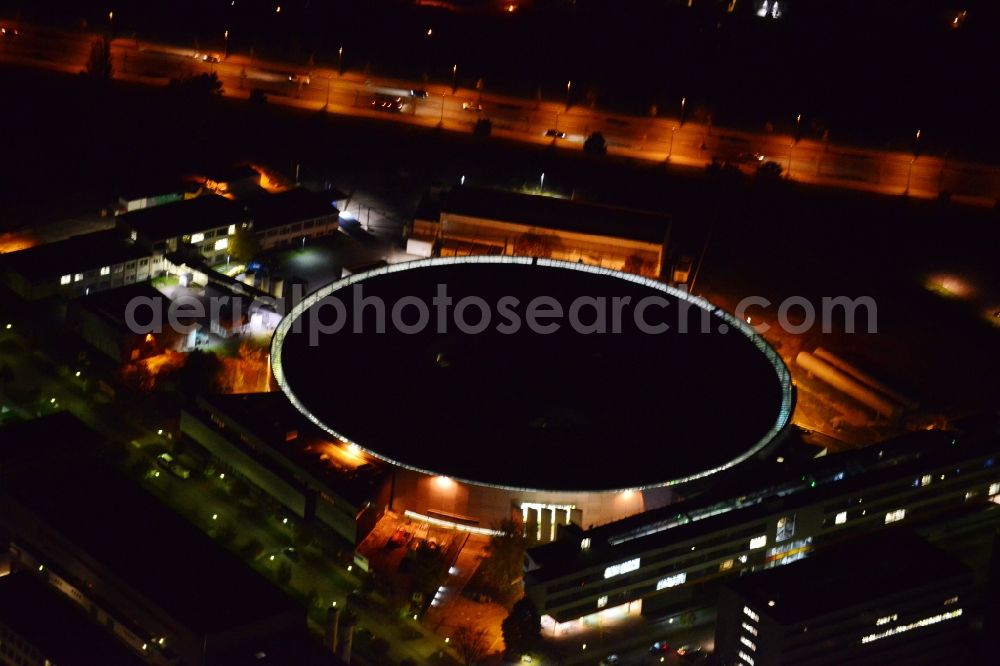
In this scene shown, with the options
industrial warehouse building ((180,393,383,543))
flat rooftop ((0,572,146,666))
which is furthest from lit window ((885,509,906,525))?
flat rooftop ((0,572,146,666))

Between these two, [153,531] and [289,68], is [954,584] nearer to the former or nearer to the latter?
[153,531]

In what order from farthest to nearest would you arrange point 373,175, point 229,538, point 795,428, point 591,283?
point 373,175 < point 591,283 < point 795,428 < point 229,538

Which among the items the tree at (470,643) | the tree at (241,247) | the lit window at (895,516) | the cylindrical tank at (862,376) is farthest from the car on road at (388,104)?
the tree at (470,643)

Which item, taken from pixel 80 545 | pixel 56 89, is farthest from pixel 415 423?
pixel 56 89

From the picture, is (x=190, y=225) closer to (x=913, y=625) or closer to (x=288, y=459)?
(x=288, y=459)

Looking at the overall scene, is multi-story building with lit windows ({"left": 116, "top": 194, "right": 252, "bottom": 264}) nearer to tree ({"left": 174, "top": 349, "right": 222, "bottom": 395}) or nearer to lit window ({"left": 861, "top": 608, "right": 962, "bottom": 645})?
tree ({"left": 174, "top": 349, "right": 222, "bottom": 395})

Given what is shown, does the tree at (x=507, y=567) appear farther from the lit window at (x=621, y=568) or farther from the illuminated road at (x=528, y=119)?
the illuminated road at (x=528, y=119)

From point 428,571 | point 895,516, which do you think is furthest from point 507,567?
point 895,516
